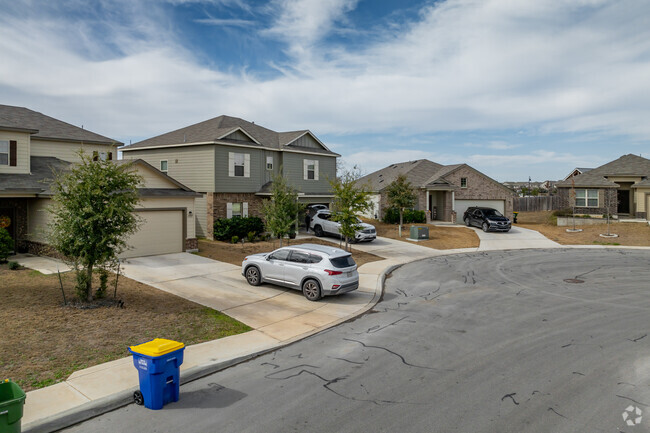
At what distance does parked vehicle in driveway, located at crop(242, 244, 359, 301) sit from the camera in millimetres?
13133

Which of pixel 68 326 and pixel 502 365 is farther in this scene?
pixel 68 326

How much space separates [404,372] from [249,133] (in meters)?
23.0

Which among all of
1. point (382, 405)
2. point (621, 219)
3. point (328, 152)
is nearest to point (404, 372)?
point (382, 405)

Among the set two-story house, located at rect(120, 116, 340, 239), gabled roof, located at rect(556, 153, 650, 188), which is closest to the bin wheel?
two-story house, located at rect(120, 116, 340, 239)

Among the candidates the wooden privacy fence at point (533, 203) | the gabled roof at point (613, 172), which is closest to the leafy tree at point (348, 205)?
the gabled roof at point (613, 172)

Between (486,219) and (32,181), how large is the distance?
30293mm

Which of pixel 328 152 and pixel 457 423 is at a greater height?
pixel 328 152

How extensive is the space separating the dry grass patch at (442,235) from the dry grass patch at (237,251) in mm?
6835

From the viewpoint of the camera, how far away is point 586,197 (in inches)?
1469

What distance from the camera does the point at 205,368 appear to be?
778 cm

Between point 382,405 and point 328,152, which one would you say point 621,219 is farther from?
point 382,405

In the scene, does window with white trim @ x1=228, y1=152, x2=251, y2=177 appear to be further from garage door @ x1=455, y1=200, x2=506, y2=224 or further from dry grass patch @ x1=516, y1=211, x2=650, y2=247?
dry grass patch @ x1=516, y1=211, x2=650, y2=247

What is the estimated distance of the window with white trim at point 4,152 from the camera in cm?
2006

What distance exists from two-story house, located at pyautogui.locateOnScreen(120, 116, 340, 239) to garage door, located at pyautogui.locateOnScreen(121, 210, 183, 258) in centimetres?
375
